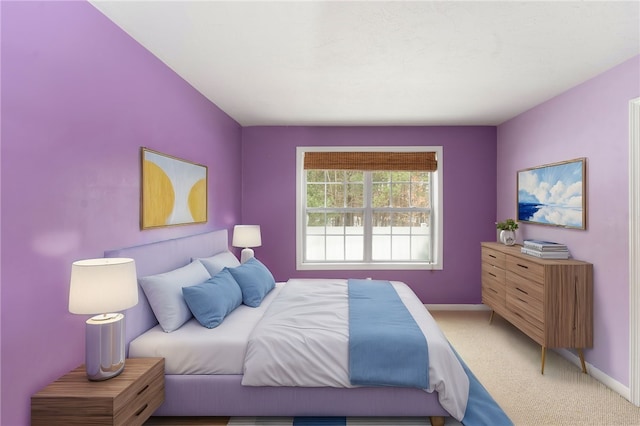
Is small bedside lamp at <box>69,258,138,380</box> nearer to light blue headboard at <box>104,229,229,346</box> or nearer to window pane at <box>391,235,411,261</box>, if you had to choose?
light blue headboard at <box>104,229,229,346</box>

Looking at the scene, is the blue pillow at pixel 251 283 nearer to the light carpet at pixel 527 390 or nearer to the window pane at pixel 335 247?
the light carpet at pixel 527 390

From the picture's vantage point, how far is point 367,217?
4.92 metres

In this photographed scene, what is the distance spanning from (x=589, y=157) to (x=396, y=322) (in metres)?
2.29

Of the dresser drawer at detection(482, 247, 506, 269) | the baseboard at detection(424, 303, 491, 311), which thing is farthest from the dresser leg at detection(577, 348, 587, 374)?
the baseboard at detection(424, 303, 491, 311)

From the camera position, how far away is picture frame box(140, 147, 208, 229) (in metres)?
2.50

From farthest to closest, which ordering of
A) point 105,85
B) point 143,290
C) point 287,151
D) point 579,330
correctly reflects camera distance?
point 287,151 → point 579,330 → point 143,290 → point 105,85

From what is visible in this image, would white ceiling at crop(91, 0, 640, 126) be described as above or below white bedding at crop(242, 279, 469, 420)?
above

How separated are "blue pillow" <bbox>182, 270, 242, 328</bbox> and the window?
7.35 feet

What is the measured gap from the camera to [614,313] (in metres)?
2.71

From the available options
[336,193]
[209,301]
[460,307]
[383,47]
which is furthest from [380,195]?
[209,301]

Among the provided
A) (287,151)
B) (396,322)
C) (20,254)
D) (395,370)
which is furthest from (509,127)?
(20,254)

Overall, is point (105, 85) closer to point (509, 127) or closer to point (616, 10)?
point (616, 10)

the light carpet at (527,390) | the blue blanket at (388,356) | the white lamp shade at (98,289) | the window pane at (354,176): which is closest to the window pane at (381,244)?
the window pane at (354,176)

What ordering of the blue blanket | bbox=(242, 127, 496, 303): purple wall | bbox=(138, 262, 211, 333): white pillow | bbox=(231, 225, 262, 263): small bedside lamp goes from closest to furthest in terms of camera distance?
the blue blanket → bbox=(138, 262, 211, 333): white pillow → bbox=(231, 225, 262, 263): small bedside lamp → bbox=(242, 127, 496, 303): purple wall
